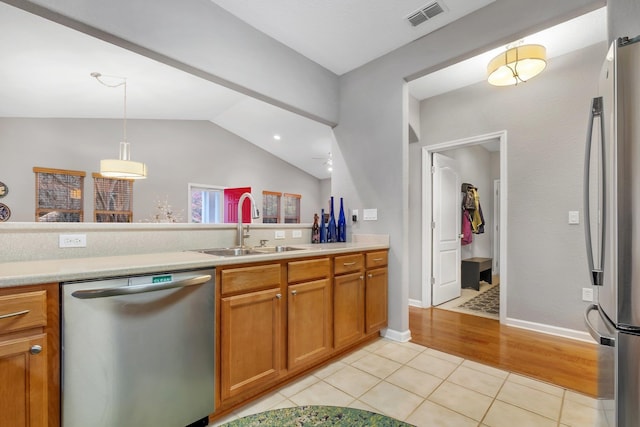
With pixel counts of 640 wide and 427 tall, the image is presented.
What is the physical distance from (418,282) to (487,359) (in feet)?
4.80

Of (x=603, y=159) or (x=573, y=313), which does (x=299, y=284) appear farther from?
(x=573, y=313)

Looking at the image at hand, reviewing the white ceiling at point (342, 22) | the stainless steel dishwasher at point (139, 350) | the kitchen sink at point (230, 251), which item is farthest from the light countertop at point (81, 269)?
the white ceiling at point (342, 22)

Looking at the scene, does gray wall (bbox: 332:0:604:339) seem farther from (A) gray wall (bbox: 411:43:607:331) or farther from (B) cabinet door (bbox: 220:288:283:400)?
(B) cabinet door (bbox: 220:288:283:400)

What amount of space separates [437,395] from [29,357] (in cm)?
209

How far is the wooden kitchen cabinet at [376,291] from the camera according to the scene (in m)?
2.55

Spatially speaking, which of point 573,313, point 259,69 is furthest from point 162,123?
point 573,313

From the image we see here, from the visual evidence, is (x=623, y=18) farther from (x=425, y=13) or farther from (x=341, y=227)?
(x=341, y=227)

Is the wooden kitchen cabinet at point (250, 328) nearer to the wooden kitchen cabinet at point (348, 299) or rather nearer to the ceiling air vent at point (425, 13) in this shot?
the wooden kitchen cabinet at point (348, 299)

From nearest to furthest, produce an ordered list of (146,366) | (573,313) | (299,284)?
(146,366) → (299,284) → (573,313)

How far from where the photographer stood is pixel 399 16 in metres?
2.31

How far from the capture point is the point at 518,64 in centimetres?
240

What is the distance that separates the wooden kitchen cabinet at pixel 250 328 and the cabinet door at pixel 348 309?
21.5 inches

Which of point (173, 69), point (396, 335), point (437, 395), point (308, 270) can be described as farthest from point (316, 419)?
point (173, 69)

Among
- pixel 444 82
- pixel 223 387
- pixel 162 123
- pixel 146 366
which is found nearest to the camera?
pixel 146 366
